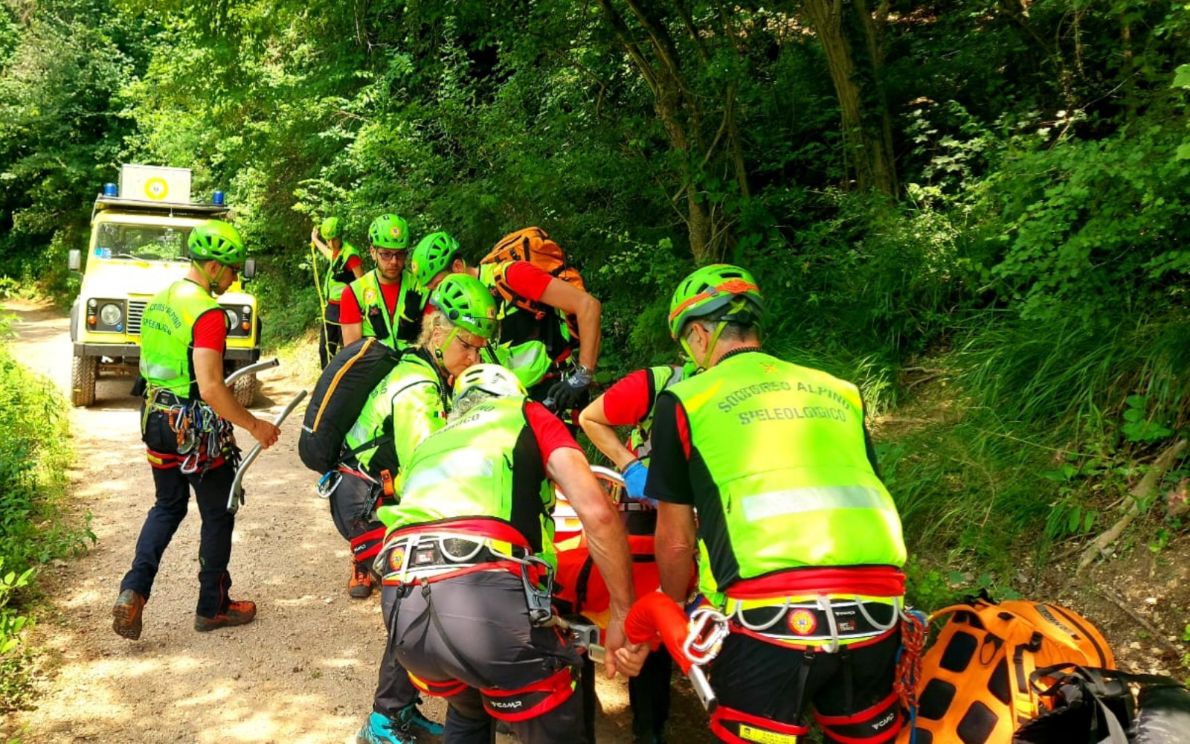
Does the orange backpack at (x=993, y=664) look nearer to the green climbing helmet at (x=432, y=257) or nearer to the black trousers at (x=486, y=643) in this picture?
the black trousers at (x=486, y=643)

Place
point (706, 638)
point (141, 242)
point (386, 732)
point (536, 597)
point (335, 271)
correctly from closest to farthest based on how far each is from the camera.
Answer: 1. point (706, 638)
2. point (536, 597)
3. point (386, 732)
4. point (335, 271)
5. point (141, 242)

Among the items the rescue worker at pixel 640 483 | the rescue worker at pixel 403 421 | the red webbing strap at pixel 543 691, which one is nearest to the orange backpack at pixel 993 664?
the red webbing strap at pixel 543 691

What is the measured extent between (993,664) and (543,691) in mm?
1411

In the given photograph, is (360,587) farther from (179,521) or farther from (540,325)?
(540,325)

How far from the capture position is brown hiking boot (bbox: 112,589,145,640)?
195 inches

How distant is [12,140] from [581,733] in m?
30.3

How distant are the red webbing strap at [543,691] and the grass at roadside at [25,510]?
287cm

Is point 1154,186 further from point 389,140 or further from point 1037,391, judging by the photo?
point 389,140

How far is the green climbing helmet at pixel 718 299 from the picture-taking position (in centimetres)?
295

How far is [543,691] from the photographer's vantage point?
9.21 feet

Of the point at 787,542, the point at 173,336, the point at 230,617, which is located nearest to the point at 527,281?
the point at 173,336

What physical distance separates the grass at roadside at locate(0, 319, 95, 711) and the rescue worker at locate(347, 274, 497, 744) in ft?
5.54

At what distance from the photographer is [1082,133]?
662 cm

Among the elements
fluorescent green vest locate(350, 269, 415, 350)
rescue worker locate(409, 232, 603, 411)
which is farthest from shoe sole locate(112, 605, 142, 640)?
rescue worker locate(409, 232, 603, 411)
